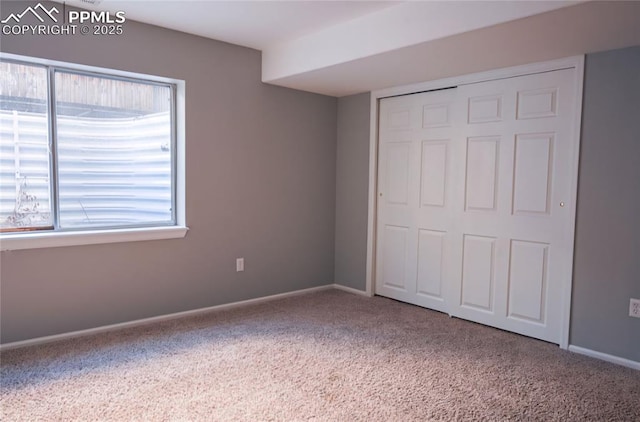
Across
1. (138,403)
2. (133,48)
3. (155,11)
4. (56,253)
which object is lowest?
(138,403)

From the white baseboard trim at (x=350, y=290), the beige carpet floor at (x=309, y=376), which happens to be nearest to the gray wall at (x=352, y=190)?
the white baseboard trim at (x=350, y=290)

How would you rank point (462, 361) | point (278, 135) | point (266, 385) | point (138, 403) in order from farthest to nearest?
point (278, 135), point (462, 361), point (266, 385), point (138, 403)

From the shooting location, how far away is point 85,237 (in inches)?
117

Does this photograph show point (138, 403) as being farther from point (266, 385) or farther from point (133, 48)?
point (133, 48)

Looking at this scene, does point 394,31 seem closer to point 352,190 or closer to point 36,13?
point 352,190

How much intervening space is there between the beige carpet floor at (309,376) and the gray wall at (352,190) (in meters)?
1.04

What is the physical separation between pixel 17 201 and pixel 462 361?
3.00 m

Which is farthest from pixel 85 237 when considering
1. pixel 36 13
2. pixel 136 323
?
pixel 36 13

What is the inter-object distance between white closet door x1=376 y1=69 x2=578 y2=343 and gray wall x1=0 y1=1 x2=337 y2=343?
2.41 ft

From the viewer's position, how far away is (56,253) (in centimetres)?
290

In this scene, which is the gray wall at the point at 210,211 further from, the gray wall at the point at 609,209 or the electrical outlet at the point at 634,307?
the electrical outlet at the point at 634,307

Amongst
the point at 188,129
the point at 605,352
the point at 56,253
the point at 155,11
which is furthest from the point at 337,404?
the point at 155,11

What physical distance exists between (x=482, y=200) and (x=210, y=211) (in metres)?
2.16

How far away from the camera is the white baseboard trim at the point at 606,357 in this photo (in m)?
2.69
